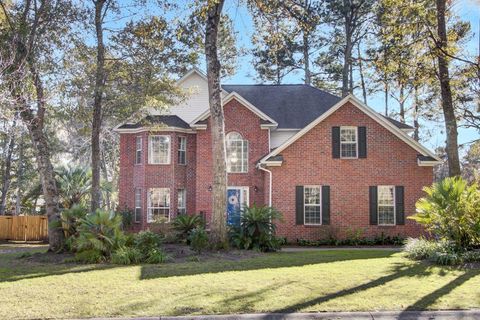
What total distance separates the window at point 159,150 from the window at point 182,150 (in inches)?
22.8

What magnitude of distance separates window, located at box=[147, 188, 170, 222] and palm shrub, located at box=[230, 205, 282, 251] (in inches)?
322

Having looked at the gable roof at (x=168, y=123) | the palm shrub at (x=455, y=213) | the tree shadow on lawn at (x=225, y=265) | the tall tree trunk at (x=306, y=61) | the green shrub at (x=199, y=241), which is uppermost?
the tall tree trunk at (x=306, y=61)

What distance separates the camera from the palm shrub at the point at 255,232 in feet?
52.7

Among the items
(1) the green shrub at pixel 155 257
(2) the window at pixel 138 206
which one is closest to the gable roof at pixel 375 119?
(2) the window at pixel 138 206

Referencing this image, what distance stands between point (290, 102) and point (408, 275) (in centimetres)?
1772

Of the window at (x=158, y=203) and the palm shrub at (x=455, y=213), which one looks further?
the window at (x=158, y=203)

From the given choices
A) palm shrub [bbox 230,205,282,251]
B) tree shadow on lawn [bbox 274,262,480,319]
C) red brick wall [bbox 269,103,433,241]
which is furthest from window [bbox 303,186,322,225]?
tree shadow on lawn [bbox 274,262,480,319]

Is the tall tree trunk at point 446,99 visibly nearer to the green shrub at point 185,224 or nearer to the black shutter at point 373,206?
the black shutter at point 373,206

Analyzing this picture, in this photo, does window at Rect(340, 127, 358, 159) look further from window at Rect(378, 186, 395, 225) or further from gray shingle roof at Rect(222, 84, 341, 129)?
gray shingle roof at Rect(222, 84, 341, 129)

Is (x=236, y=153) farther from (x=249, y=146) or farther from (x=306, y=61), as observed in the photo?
(x=306, y=61)

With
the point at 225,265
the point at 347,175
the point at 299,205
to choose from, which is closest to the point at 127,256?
the point at 225,265

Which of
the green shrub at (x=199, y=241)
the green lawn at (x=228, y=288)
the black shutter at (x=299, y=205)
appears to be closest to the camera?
the green lawn at (x=228, y=288)

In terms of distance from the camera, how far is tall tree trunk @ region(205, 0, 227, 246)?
1525 cm

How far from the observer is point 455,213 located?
12.2 metres
